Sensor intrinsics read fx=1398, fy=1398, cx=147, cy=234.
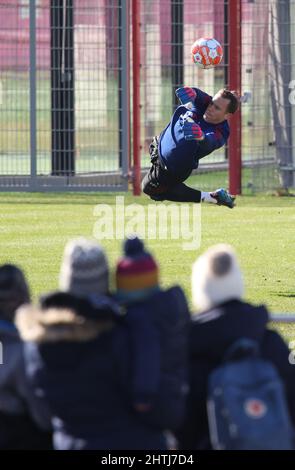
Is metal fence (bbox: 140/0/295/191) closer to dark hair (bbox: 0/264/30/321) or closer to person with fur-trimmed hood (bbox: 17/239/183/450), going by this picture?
dark hair (bbox: 0/264/30/321)

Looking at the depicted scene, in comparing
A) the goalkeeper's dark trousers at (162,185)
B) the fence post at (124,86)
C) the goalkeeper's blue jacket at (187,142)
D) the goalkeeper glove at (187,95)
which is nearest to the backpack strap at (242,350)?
the goalkeeper's blue jacket at (187,142)

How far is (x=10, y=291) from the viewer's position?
6.84m

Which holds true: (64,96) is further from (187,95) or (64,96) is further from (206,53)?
(187,95)

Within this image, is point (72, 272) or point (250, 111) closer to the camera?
point (72, 272)

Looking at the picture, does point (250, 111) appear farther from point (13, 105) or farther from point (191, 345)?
point (191, 345)

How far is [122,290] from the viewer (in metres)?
6.62

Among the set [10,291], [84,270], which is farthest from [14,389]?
[84,270]

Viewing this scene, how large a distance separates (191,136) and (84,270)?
25.6 ft

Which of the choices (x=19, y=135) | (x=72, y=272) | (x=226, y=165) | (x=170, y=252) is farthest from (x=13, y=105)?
(x=72, y=272)
